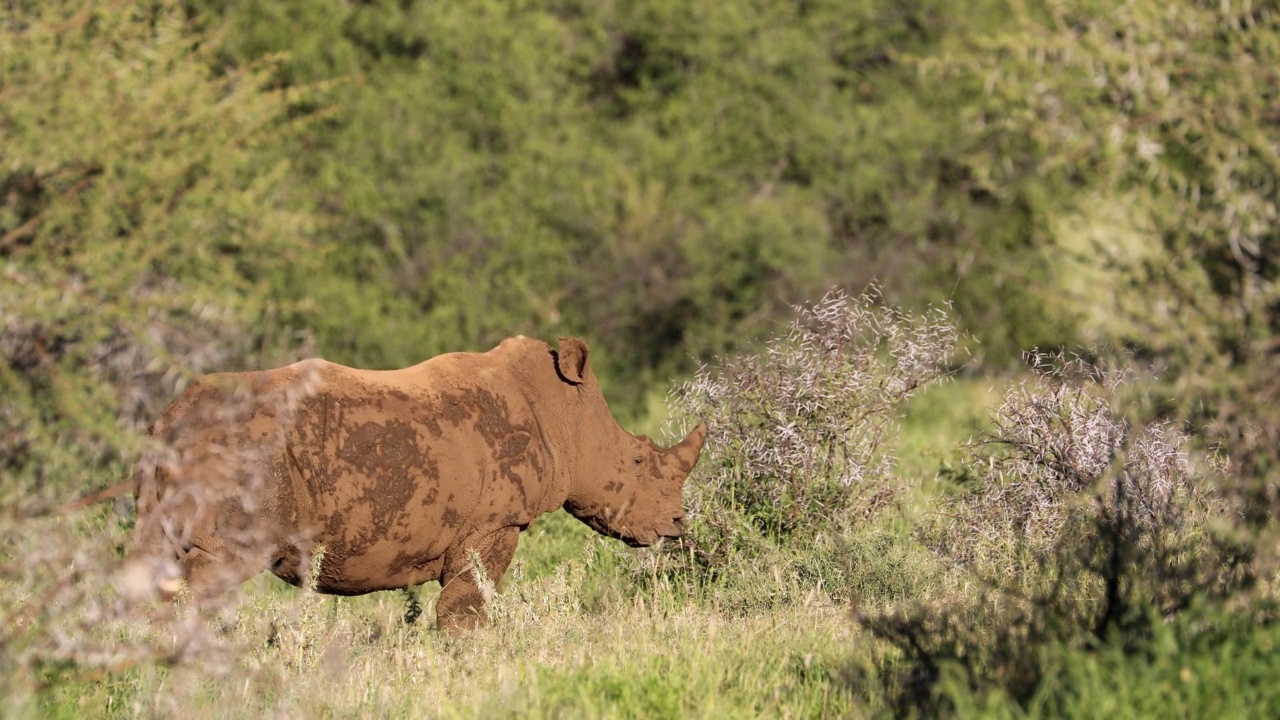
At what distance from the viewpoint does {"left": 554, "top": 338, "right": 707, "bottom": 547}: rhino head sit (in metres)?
7.96

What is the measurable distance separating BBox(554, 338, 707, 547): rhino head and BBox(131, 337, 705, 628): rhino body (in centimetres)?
1

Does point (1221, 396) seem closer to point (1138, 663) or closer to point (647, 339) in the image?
point (1138, 663)

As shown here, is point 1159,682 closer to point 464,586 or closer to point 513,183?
point 464,586

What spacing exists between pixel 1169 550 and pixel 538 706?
261 cm

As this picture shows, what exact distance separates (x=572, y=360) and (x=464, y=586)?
51.0 inches

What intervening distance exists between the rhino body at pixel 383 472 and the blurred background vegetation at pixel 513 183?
3.25m

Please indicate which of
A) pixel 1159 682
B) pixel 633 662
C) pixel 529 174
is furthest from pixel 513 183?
pixel 1159 682

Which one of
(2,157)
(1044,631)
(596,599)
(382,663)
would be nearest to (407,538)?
(382,663)

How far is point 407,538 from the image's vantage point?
7090mm

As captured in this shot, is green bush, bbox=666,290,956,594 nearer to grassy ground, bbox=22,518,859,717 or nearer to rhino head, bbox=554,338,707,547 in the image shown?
rhino head, bbox=554,338,707,547

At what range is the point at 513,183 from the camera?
18.1m

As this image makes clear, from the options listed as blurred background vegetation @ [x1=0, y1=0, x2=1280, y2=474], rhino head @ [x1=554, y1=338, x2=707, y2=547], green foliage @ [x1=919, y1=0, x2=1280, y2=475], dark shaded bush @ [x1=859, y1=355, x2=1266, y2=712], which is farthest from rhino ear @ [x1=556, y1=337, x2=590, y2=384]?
blurred background vegetation @ [x1=0, y1=0, x2=1280, y2=474]

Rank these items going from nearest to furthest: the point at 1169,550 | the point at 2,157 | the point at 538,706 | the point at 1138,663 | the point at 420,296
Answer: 1. the point at 1138,663
2. the point at 538,706
3. the point at 1169,550
4. the point at 2,157
5. the point at 420,296

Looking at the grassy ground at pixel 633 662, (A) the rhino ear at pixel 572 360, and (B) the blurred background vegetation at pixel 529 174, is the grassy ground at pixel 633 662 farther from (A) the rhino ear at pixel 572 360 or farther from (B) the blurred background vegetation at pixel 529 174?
(B) the blurred background vegetation at pixel 529 174
